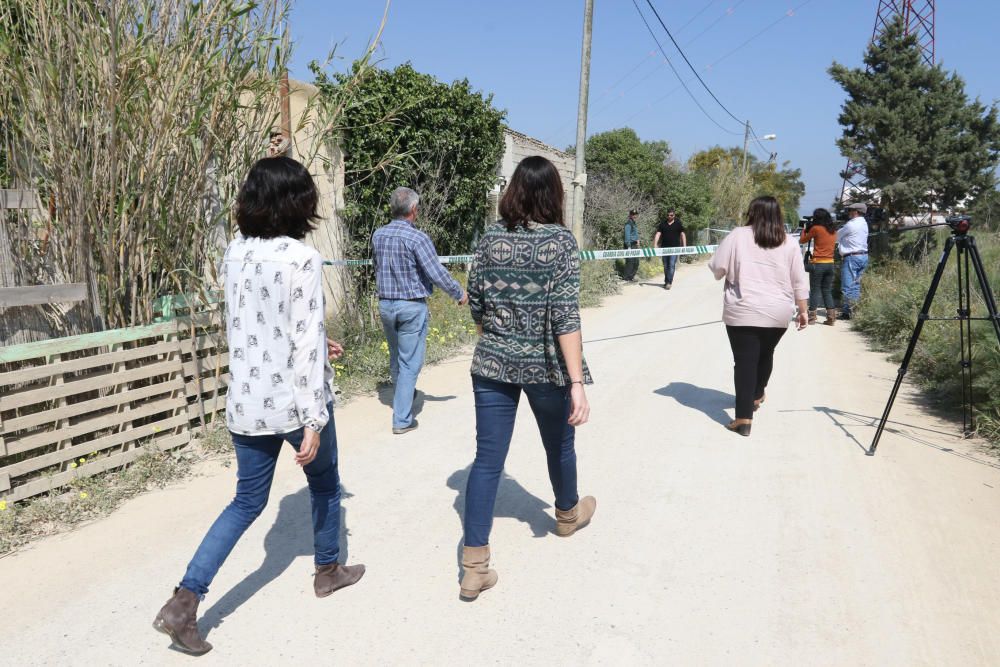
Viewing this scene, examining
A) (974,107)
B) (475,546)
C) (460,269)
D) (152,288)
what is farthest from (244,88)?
(974,107)

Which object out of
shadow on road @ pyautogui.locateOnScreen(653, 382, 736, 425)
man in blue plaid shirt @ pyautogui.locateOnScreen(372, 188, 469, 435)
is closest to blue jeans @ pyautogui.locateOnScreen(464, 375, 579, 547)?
man in blue plaid shirt @ pyautogui.locateOnScreen(372, 188, 469, 435)

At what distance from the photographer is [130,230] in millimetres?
4242

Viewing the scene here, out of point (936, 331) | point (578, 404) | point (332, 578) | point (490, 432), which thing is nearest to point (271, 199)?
point (490, 432)

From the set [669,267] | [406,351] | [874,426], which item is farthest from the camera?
[669,267]

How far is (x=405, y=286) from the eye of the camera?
4.90m

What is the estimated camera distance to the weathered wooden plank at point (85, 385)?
3.56m

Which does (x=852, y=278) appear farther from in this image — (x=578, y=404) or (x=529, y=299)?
(x=529, y=299)

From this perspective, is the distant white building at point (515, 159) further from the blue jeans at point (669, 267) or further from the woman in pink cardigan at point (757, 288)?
the woman in pink cardigan at point (757, 288)

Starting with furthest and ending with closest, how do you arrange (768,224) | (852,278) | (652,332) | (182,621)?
1. (852,278)
2. (652,332)
3. (768,224)
4. (182,621)

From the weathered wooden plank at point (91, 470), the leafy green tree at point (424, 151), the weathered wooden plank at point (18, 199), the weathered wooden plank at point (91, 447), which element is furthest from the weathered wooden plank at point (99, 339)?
the leafy green tree at point (424, 151)

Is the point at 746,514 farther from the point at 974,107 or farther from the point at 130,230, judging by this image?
the point at 974,107

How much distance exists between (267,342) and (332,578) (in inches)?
Result: 45.1

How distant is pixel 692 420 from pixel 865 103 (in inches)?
392

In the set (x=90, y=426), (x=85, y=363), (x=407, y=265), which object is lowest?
(x=90, y=426)
